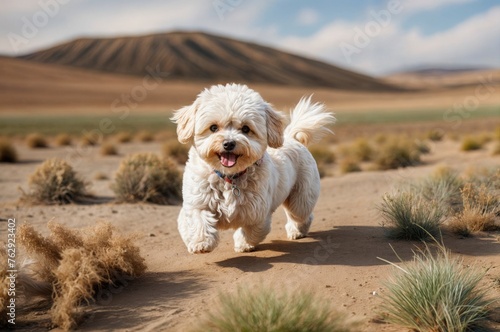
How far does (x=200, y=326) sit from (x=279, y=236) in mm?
4265

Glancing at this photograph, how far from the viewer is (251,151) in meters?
6.42

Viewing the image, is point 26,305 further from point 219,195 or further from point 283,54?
point 283,54

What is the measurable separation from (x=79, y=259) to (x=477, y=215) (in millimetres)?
5619

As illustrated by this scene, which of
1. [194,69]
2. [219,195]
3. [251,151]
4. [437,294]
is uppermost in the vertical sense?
[194,69]

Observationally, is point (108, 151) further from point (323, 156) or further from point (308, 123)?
point (308, 123)

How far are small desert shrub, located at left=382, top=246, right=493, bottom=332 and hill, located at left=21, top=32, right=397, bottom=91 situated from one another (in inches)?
5947

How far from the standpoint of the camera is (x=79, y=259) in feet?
20.6

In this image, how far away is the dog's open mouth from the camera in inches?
254

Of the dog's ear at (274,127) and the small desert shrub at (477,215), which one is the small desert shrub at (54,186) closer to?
the dog's ear at (274,127)

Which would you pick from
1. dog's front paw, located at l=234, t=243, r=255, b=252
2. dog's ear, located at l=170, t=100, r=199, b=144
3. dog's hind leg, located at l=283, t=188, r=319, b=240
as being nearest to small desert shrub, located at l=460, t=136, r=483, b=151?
dog's hind leg, located at l=283, t=188, r=319, b=240

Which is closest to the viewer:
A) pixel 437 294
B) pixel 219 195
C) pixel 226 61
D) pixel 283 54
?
pixel 437 294

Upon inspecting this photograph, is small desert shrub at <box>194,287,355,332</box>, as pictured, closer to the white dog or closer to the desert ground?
the desert ground

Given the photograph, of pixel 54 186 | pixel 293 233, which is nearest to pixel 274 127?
pixel 293 233

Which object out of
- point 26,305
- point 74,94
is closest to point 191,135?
point 26,305
